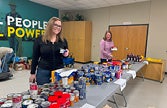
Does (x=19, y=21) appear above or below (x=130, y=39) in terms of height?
above

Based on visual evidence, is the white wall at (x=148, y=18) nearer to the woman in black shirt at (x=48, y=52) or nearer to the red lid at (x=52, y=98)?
the woman in black shirt at (x=48, y=52)

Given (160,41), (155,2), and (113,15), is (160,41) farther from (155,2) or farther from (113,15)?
(113,15)

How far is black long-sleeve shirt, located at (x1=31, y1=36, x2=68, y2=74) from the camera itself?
1.82m

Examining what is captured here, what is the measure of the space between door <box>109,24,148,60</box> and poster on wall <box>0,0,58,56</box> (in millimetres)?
3513

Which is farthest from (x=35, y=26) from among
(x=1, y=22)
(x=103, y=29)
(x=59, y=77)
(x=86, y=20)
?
(x=59, y=77)

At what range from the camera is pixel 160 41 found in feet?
17.9

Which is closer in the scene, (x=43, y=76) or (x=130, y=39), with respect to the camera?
(x=43, y=76)

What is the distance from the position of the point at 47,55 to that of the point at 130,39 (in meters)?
5.06

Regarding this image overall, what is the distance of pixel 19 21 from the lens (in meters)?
5.90

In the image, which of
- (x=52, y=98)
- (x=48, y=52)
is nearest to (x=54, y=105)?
(x=52, y=98)

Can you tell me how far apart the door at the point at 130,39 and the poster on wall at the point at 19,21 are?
3.51m

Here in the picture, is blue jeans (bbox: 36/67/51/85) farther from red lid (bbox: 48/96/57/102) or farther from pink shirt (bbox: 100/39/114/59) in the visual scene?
pink shirt (bbox: 100/39/114/59)

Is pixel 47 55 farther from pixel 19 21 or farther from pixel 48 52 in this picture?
pixel 19 21

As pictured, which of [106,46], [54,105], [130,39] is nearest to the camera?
→ [54,105]
